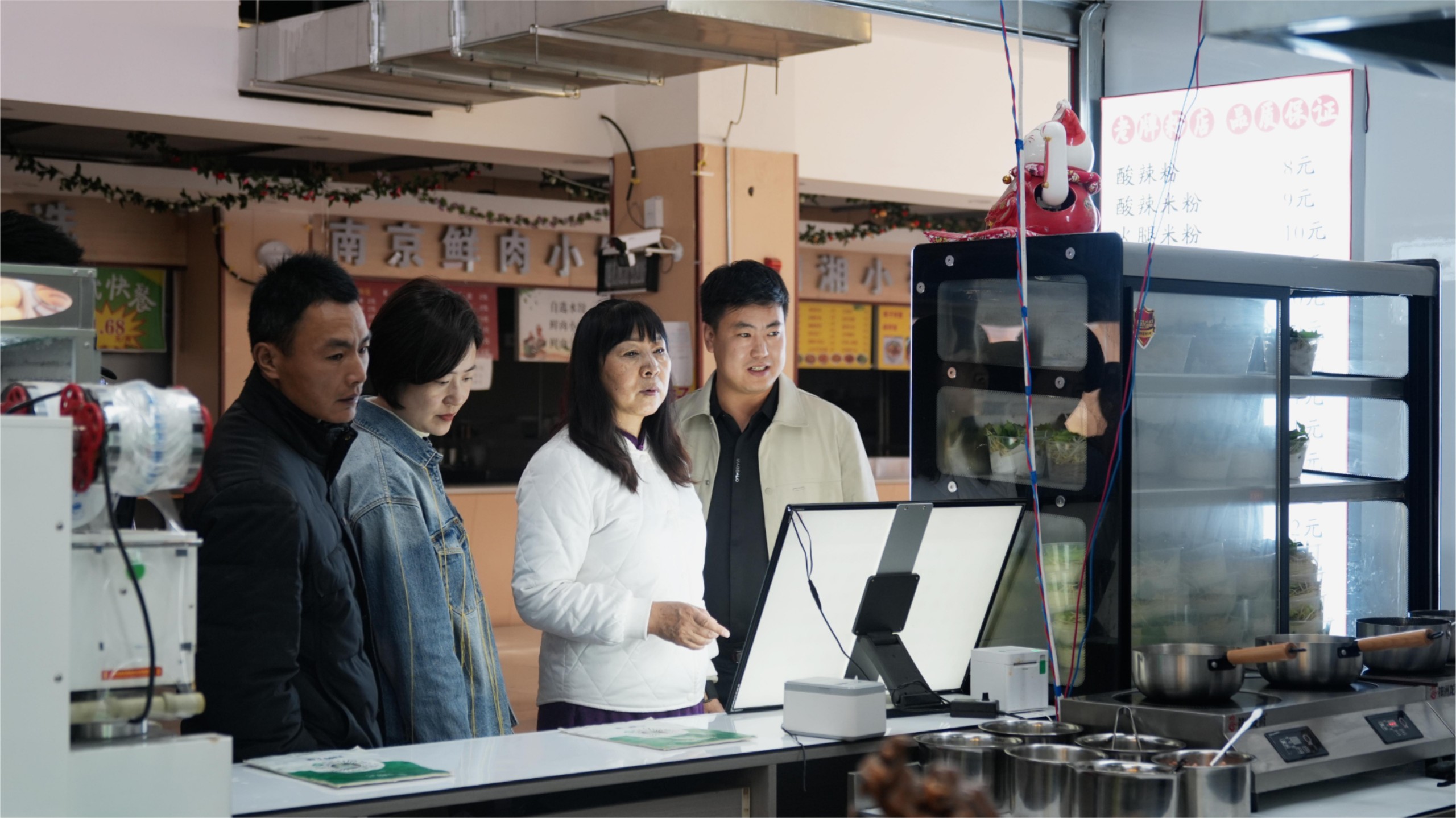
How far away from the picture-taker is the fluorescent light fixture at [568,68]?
5.46 m

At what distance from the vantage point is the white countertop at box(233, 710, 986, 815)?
6.83 ft

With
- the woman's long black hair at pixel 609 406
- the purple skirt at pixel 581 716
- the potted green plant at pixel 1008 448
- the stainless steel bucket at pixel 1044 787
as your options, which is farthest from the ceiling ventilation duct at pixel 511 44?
the stainless steel bucket at pixel 1044 787

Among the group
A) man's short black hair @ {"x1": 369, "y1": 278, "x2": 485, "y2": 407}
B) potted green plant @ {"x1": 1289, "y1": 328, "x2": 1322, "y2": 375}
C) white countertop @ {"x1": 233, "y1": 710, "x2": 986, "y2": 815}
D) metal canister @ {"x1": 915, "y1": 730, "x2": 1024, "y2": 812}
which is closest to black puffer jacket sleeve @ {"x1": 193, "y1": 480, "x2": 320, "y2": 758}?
white countertop @ {"x1": 233, "y1": 710, "x2": 986, "y2": 815}

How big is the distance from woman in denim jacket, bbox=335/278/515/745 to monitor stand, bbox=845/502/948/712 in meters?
0.74

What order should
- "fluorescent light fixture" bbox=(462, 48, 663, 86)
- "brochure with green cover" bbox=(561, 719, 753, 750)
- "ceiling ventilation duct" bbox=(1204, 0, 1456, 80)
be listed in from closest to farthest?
"ceiling ventilation duct" bbox=(1204, 0, 1456, 80)
"brochure with green cover" bbox=(561, 719, 753, 750)
"fluorescent light fixture" bbox=(462, 48, 663, 86)

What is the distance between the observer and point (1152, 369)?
316 cm

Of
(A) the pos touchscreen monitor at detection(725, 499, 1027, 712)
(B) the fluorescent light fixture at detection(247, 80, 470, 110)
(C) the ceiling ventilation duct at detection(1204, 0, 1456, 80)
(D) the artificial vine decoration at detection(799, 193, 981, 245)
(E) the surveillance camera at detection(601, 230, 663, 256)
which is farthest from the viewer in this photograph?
(D) the artificial vine decoration at detection(799, 193, 981, 245)

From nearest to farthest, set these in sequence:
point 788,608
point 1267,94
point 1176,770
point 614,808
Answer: point 1176,770, point 614,808, point 788,608, point 1267,94

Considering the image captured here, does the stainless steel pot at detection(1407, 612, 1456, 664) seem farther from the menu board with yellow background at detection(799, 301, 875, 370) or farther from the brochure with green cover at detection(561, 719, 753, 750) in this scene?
the menu board with yellow background at detection(799, 301, 875, 370)

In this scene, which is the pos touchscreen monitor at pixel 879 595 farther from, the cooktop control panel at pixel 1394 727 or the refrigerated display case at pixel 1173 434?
the cooktop control panel at pixel 1394 727

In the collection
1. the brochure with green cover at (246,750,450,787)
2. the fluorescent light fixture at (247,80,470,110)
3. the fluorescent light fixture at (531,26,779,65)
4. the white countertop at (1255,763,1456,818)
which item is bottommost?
the white countertop at (1255,763,1456,818)

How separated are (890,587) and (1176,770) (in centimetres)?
69

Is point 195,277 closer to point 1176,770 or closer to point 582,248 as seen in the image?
point 582,248

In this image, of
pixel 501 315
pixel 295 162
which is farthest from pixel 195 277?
pixel 501 315
